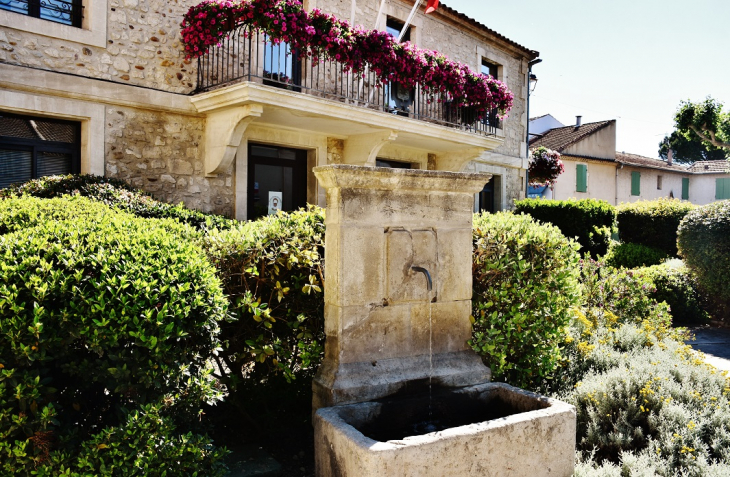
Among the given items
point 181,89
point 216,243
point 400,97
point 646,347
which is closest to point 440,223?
point 216,243

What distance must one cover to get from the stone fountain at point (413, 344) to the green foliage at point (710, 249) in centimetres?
639

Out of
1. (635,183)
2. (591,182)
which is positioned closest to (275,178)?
(591,182)

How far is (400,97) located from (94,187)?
6.77 metres

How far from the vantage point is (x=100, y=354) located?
2.26 m

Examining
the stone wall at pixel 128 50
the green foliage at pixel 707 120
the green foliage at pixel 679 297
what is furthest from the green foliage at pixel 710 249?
the green foliage at pixel 707 120

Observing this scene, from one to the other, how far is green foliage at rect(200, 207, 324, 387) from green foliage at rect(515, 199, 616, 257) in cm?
1113

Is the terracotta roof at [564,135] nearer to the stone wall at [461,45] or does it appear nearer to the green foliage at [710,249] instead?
the stone wall at [461,45]

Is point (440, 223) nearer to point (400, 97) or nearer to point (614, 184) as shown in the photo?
point (400, 97)

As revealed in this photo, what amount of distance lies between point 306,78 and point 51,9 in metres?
4.17

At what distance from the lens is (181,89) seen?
27.7 feet

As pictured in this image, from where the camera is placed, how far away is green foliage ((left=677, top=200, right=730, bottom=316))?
8070 mm

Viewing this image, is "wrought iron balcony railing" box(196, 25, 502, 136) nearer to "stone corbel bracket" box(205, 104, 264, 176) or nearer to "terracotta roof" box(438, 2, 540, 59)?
"stone corbel bracket" box(205, 104, 264, 176)

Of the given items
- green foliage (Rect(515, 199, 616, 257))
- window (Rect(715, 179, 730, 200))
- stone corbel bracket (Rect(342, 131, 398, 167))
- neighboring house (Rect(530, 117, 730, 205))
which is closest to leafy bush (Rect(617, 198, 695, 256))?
green foliage (Rect(515, 199, 616, 257))

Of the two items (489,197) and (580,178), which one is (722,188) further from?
(489,197)
